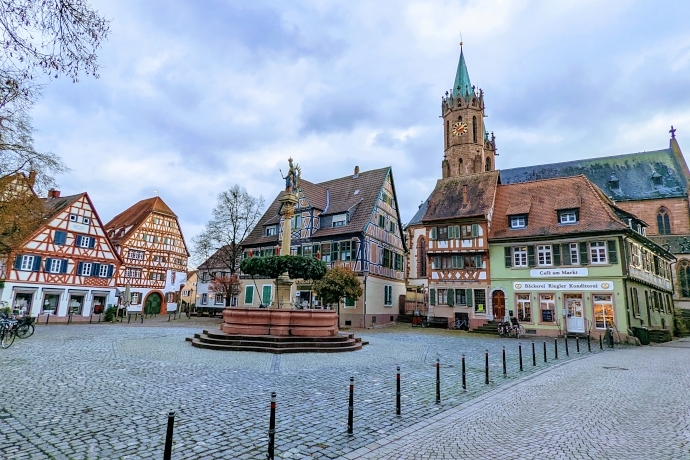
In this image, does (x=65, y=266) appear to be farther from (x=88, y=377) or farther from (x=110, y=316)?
(x=88, y=377)

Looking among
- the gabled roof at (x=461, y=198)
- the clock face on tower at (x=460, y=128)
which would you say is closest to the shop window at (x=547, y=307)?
the gabled roof at (x=461, y=198)

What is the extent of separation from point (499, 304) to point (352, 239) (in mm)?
11342

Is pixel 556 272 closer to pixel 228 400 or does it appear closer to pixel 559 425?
pixel 559 425

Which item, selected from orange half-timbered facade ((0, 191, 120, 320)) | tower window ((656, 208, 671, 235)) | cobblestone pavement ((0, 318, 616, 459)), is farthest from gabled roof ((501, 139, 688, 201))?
orange half-timbered facade ((0, 191, 120, 320))

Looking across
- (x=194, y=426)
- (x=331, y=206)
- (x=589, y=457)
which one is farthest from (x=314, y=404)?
(x=331, y=206)

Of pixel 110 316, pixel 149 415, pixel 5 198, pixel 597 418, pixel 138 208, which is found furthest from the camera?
pixel 138 208

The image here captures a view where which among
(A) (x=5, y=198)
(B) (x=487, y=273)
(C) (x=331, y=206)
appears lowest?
(B) (x=487, y=273)

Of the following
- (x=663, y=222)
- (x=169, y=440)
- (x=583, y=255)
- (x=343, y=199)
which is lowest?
(x=169, y=440)

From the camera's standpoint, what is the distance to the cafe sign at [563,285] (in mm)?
23516

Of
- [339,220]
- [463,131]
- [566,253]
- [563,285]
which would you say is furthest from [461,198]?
[463,131]

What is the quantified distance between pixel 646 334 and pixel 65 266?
41.0 m

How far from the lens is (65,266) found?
33.5 metres

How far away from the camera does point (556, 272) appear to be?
2502cm

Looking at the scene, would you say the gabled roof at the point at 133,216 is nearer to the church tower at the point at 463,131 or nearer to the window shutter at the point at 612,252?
the church tower at the point at 463,131
